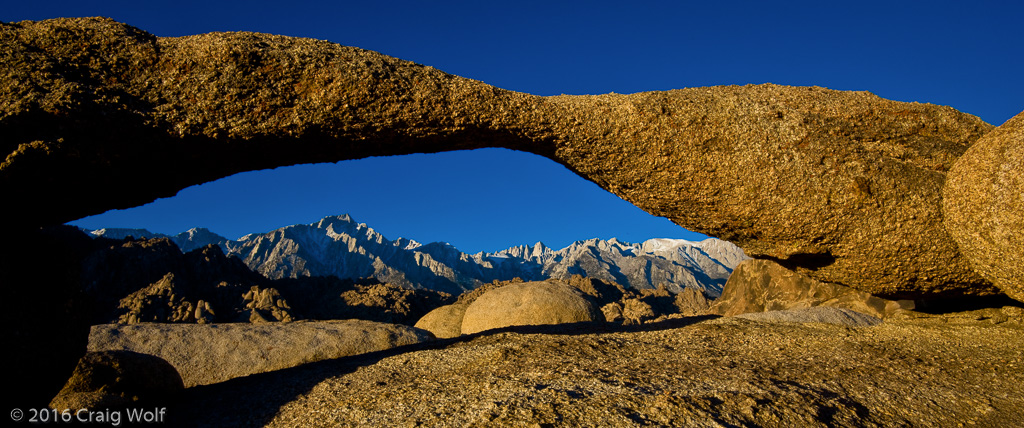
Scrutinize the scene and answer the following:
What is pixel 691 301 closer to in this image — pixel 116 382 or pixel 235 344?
pixel 235 344

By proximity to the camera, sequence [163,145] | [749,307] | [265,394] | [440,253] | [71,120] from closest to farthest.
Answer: [71,120] → [163,145] → [265,394] → [749,307] → [440,253]

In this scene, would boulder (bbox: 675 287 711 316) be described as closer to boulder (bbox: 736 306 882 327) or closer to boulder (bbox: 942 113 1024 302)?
boulder (bbox: 736 306 882 327)

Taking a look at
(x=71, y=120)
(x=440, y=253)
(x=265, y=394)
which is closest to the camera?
(x=71, y=120)

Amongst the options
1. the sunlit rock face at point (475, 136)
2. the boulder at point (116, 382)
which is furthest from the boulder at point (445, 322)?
the sunlit rock face at point (475, 136)

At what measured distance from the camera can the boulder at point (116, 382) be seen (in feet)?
16.7

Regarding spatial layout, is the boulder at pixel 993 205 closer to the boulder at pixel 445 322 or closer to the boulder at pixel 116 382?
the boulder at pixel 116 382

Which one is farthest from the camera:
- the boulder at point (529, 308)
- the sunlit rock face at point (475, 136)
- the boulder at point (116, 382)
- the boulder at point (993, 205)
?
the boulder at point (529, 308)

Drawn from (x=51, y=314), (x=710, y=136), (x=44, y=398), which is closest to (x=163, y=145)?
(x=51, y=314)

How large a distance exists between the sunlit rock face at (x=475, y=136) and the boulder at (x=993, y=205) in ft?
0.86

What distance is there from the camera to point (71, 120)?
4711mm

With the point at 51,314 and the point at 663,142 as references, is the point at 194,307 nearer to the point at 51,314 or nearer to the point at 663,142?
the point at 51,314

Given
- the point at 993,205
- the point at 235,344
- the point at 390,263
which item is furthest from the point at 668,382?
the point at 390,263

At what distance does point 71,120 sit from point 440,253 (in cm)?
18863

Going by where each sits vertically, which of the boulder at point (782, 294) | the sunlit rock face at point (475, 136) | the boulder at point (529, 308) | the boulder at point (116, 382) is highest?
the sunlit rock face at point (475, 136)
